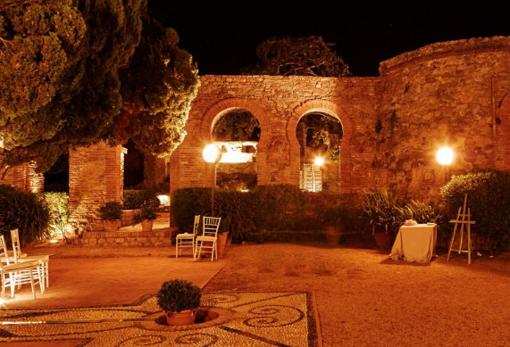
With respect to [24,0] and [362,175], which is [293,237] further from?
[24,0]

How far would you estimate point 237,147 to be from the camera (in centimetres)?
2092

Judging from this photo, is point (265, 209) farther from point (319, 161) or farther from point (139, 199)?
point (319, 161)

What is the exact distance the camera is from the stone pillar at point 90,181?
1387 cm

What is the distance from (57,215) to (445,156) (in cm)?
1060

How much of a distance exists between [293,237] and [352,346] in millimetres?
9190

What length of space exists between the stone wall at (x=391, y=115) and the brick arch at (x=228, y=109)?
0.10 ft

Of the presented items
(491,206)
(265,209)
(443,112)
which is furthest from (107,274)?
(443,112)

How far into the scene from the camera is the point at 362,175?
14.3m

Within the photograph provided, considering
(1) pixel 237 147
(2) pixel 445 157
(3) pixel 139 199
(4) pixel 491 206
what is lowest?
(4) pixel 491 206

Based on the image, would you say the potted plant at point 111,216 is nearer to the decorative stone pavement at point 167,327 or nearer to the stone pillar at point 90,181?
the stone pillar at point 90,181

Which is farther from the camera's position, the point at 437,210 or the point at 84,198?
the point at 84,198

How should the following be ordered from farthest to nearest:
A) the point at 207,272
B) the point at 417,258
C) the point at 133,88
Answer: the point at 417,258 → the point at 207,272 → the point at 133,88

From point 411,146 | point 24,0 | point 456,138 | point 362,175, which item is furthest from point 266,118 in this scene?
point 24,0

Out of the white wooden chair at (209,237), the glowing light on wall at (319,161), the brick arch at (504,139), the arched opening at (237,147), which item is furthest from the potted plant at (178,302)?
the glowing light on wall at (319,161)
